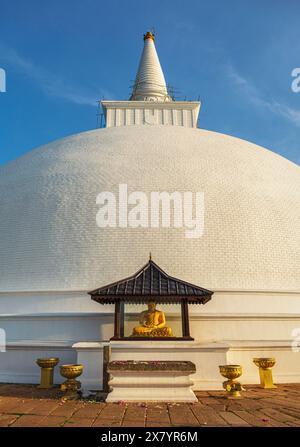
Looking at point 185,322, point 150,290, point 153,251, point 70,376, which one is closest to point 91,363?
point 70,376

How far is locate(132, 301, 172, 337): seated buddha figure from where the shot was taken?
873 centimetres

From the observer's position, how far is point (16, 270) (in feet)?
36.5

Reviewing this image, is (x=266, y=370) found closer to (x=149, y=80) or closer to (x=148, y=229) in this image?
(x=148, y=229)

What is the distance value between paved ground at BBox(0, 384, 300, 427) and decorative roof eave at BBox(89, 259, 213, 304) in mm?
2248

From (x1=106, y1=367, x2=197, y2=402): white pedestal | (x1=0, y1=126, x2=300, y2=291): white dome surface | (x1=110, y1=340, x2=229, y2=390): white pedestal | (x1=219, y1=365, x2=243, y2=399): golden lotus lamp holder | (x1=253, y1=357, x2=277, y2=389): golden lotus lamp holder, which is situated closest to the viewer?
(x1=106, y1=367, x2=197, y2=402): white pedestal

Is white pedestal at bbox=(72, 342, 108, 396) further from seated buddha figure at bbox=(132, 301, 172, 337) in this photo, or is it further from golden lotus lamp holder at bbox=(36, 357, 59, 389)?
seated buddha figure at bbox=(132, 301, 172, 337)

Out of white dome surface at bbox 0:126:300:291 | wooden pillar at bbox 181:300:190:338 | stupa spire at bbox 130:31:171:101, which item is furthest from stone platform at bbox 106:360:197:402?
stupa spire at bbox 130:31:171:101

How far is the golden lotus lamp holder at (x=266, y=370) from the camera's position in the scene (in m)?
8.73

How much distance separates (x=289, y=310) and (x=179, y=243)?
3873mm

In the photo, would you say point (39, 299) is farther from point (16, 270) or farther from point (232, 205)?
point (232, 205)

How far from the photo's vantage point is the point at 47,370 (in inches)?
351

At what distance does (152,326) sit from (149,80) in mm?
16949

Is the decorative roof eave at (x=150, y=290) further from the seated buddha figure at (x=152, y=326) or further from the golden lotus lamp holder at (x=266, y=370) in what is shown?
the golden lotus lamp holder at (x=266, y=370)
